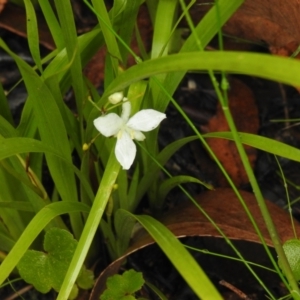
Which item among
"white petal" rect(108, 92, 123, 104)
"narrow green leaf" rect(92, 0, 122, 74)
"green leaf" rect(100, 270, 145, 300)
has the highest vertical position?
"narrow green leaf" rect(92, 0, 122, 74)

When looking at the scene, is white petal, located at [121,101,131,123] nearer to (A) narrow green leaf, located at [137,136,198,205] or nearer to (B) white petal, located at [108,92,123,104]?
(B) white petal, located at [108,92,123,104]

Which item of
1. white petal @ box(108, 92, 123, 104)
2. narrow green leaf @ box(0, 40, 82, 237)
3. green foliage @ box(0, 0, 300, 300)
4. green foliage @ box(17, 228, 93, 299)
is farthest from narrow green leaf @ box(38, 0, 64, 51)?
green foliage @ box(17, 228, 93, 299)

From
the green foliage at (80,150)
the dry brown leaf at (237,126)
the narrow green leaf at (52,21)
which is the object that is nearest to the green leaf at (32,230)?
the green foliage at (80,150)

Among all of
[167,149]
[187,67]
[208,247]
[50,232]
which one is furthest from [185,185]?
[187,67]

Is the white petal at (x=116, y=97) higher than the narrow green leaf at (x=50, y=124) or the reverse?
higher

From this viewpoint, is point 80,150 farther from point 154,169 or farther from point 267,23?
point 267,23

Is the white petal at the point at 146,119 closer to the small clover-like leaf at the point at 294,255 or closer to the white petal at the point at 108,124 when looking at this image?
the white petal at the point at 108,124

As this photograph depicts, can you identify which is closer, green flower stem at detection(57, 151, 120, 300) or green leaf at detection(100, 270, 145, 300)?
green flower stem at detection(57, 151, 120, 300)
